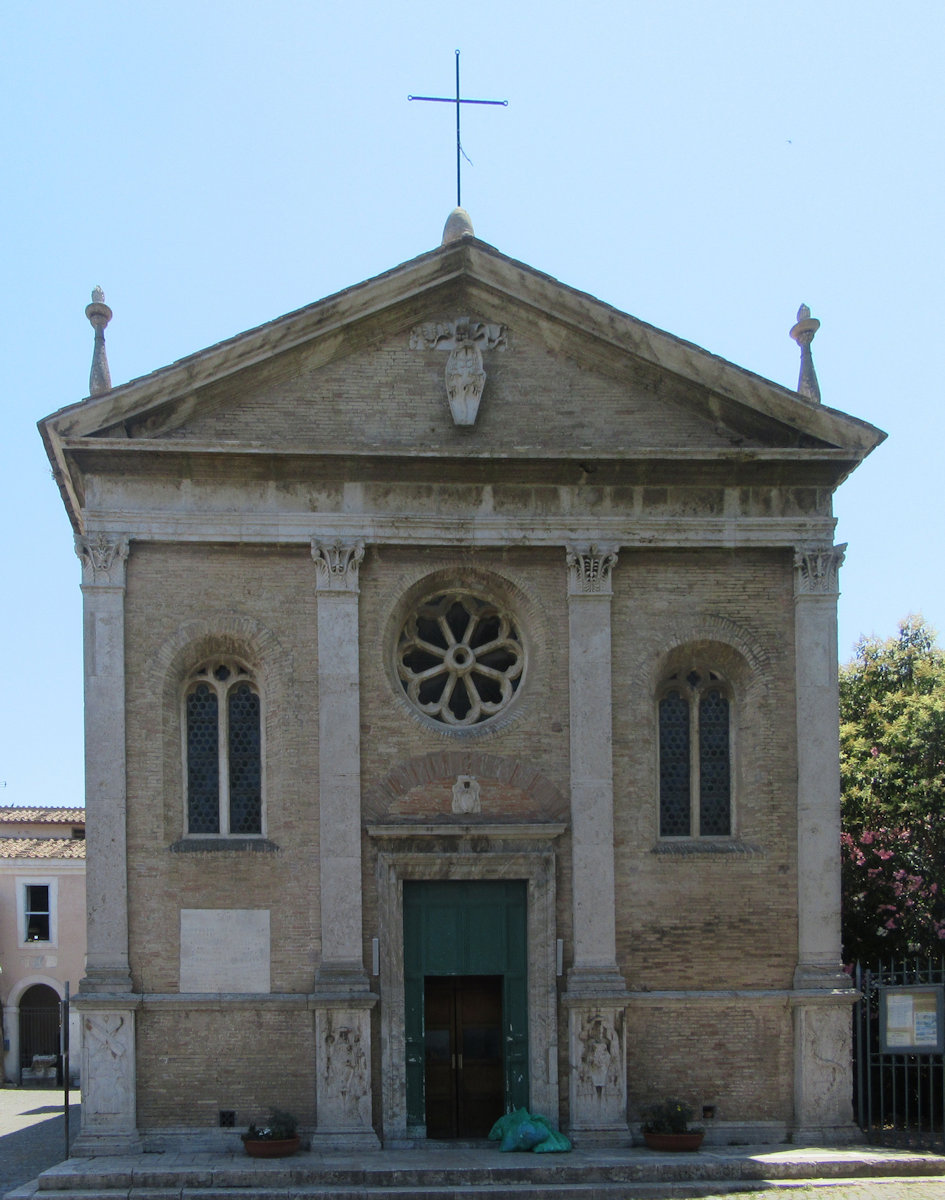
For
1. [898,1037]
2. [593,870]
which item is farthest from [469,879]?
[898,1037]

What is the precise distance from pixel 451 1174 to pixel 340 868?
361 cm

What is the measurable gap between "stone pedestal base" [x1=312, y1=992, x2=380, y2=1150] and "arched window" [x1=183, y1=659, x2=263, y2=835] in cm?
236

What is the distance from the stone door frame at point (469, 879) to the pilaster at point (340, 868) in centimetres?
31

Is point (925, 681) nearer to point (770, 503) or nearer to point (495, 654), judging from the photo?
point (770, 503)

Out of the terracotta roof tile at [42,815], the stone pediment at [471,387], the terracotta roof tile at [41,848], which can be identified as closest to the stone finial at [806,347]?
the stone pediment at [471,387]

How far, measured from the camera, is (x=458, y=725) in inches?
691

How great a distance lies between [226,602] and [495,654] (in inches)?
135

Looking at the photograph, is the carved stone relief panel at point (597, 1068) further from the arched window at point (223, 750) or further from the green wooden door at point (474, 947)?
the arched window at point (223, 750)

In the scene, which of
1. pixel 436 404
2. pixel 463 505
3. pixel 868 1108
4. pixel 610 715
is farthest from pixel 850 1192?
pixel 436 404

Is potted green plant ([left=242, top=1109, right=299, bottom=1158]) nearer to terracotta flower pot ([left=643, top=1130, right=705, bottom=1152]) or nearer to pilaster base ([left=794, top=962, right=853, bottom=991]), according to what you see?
terracotta flower pot ([left=643, top=1130, right=705, bottom=1152])

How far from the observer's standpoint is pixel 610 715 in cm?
1727

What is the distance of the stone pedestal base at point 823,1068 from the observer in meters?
16.7

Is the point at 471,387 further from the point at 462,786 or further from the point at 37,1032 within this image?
the point at 37,1032

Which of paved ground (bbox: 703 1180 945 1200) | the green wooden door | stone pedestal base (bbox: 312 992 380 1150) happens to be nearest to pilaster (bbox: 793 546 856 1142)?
paved ground (bbox: 703 1180 945 1200)
